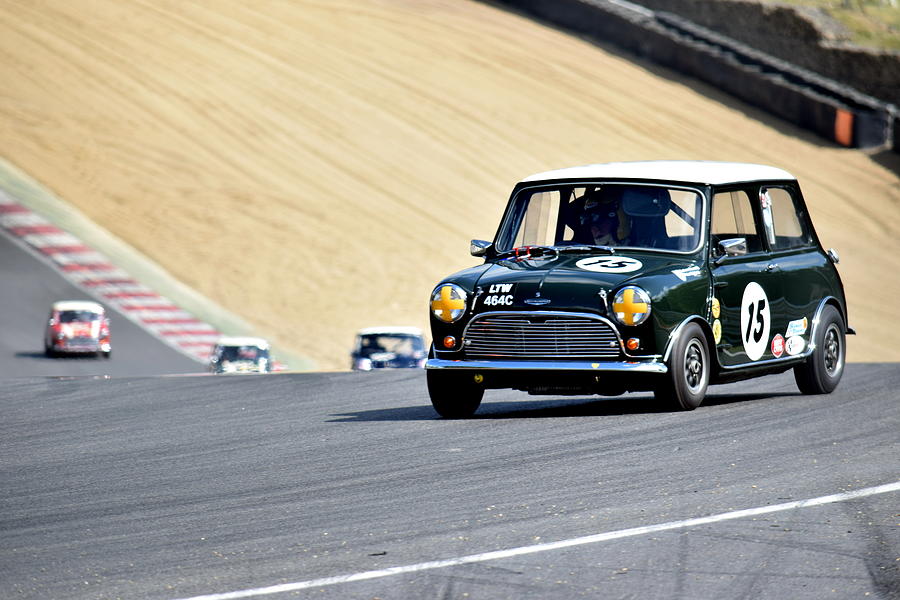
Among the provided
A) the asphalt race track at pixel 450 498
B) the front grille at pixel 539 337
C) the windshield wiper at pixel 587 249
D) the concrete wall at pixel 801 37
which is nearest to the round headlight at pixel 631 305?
the front grille at pixel 539 337

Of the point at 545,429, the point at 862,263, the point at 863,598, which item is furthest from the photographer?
the point at 862,263

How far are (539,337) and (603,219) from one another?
1425mm

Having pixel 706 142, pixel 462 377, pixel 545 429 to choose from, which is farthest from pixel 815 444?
pixel 706 142

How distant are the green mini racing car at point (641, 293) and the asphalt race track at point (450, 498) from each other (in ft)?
1.20

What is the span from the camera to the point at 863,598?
5625 millimetres

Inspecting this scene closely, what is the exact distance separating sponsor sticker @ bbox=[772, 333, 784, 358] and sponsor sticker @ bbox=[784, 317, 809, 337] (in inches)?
4.1

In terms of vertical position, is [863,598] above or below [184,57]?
below

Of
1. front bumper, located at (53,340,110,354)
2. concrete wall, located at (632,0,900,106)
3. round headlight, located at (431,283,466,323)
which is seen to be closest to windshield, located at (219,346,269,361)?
front bumper, located at (53,340,110,354)

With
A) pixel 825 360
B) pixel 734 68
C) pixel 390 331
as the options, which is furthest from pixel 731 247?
pixel 734 68

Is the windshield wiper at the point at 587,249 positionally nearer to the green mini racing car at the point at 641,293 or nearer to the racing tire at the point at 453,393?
the green mini racing car at the point at 641,293

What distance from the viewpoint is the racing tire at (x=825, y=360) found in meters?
13.1

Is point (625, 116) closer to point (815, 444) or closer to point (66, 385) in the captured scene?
point (66, 385)

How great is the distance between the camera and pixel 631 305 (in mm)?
11047

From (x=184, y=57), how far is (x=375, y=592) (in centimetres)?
4327
